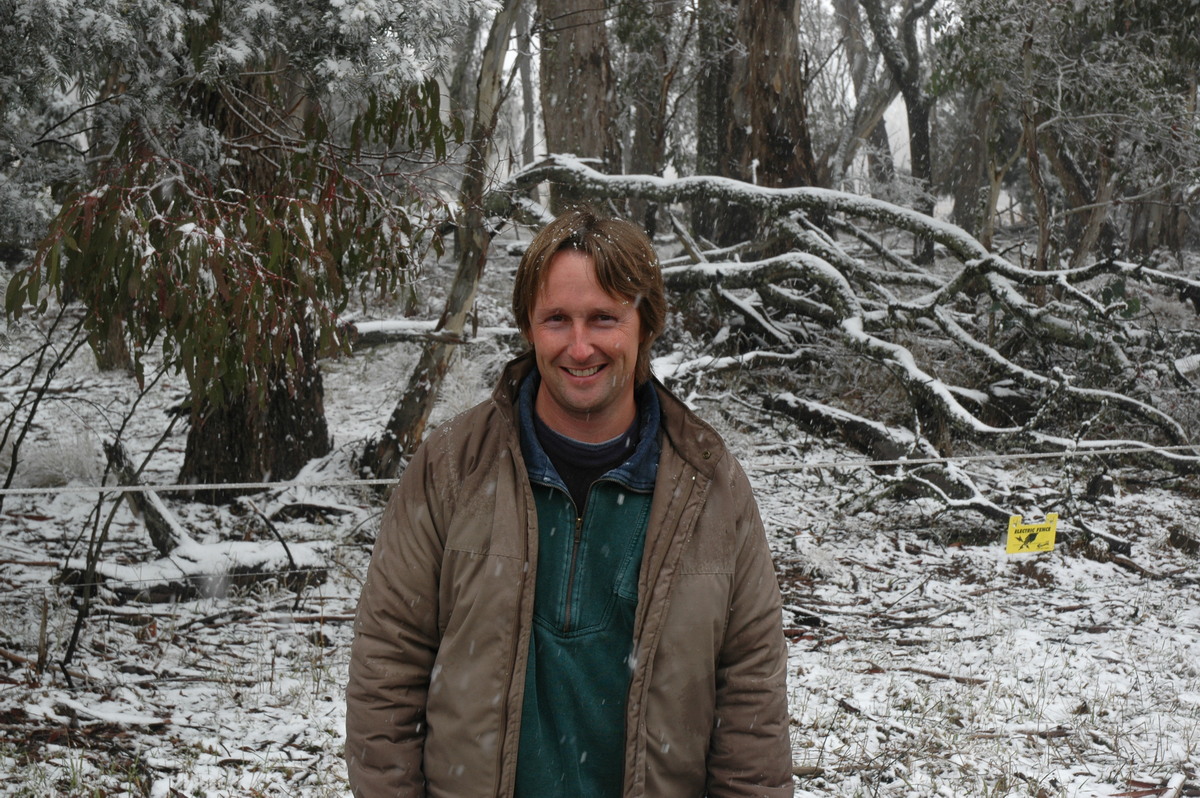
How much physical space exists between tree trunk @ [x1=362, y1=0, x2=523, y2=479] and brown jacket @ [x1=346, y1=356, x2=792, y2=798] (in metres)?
4.31

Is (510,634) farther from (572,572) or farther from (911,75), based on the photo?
(911,75)

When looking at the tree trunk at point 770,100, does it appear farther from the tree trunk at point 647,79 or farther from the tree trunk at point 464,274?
the tree trunk at point 464,274

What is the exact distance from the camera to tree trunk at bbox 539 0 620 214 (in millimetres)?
11172

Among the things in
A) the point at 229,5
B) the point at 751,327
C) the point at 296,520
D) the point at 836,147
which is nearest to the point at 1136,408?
the point at 751,327

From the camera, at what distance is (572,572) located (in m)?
1.95

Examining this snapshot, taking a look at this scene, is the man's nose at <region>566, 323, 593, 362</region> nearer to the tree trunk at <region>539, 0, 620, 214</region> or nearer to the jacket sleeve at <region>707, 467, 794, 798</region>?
the jacket sleeve at <region>707, 467, 794, 798</region>

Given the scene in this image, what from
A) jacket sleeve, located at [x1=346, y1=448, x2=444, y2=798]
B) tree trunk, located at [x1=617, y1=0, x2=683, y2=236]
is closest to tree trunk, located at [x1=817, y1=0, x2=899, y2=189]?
tree trunk, located at [x1=617, y1=0, x2=683, y2=236]

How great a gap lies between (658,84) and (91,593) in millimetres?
11873

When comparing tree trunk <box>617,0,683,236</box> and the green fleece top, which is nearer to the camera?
the green fleece top

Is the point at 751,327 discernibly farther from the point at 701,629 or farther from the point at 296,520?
the point at 701,629

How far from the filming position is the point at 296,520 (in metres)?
6.60

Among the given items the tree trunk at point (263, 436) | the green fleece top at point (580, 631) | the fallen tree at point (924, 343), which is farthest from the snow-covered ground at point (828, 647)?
the green fleece top at point (580, 631)

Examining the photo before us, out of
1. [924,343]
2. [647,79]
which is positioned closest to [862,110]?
[647,79]

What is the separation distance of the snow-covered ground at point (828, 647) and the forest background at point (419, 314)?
38 mm
